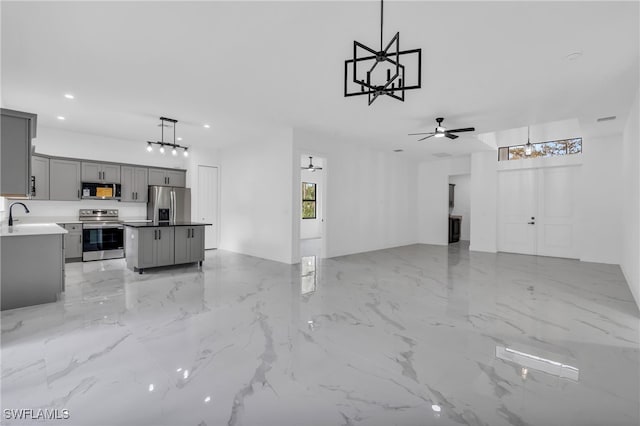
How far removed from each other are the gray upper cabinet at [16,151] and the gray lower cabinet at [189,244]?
8.28 feet

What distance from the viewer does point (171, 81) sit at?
3992 mm

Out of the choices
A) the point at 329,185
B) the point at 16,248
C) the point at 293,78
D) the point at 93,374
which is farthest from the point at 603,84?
the point at 16,248

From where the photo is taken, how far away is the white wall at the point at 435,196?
379 inches

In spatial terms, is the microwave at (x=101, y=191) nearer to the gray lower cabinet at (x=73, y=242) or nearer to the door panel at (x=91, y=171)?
the door panel at (x=91, y=171)

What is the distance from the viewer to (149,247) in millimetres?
5395

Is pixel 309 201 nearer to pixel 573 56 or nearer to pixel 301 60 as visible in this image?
pixel 301 60

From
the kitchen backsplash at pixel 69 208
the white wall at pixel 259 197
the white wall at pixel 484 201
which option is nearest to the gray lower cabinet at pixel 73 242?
the kitchen backsplash at pixel 69 208

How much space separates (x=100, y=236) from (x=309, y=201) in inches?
263

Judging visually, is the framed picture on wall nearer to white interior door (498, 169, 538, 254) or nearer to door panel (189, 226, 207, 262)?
door panel (189, 226, 207, 262)

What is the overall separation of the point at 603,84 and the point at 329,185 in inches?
188

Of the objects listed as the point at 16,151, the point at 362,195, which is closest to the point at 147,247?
the point at 16,151

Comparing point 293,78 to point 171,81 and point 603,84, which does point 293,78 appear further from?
point 603,84

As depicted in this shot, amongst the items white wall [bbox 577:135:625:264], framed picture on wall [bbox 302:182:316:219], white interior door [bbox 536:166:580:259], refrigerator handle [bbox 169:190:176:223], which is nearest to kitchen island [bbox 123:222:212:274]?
refrigerator handle [bbox 169:190:176:223]

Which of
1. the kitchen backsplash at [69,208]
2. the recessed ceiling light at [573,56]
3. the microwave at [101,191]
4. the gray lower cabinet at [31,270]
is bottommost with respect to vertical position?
the gray lower cabinet at [31,270]
